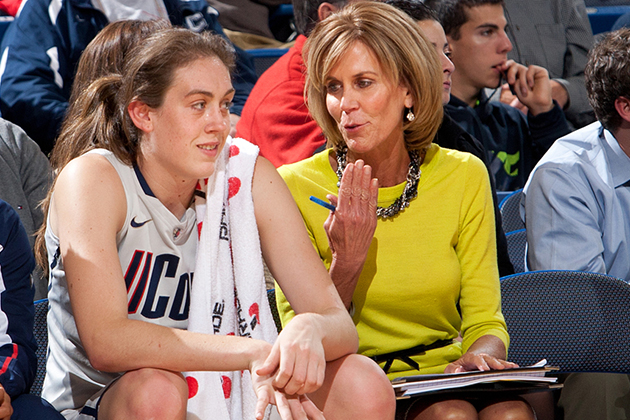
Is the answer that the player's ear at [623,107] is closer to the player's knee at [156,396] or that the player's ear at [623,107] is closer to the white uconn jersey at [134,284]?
the white uconn jersey at [134,284]

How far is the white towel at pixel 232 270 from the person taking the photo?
1.62m

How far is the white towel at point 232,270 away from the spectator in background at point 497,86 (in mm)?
1484

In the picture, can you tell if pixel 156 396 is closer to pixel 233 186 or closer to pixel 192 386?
pixel 192 386

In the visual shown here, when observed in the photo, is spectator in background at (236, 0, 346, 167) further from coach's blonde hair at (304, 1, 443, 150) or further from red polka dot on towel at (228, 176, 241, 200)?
red polka dot on towel at (228, 176, 241, 200)

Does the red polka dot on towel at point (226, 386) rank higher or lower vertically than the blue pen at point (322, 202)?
lower

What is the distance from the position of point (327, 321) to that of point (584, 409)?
66cm

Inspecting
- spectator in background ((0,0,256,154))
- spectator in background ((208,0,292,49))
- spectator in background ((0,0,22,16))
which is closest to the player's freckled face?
spectator in background ((0,0,256,154))

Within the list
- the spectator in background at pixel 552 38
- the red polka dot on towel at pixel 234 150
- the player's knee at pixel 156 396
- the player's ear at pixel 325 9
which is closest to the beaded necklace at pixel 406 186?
the red polka dot on towel at pixel 234 150

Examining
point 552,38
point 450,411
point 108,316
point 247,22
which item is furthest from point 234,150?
point 552,38

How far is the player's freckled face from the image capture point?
1.58m

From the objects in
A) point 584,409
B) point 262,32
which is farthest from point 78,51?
point 584,409

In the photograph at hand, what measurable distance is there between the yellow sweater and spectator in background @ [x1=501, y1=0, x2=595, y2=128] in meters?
1.76

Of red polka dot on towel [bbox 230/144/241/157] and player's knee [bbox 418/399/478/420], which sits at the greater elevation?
red polka dot on towel [bbox 230/144/241/157]

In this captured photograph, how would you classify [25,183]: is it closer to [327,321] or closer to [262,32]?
[327,321]
